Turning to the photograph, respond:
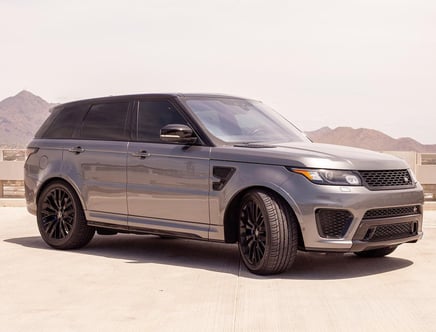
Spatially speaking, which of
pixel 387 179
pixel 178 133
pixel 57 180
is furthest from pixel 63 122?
pixel 387 179

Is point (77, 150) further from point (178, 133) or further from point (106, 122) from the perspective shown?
point (178, 133)

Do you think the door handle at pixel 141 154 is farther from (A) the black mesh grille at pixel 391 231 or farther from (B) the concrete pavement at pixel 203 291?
(A) the black mesh grille at pixel 391 231

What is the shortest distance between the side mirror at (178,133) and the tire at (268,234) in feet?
2.99

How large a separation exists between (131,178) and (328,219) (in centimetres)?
240

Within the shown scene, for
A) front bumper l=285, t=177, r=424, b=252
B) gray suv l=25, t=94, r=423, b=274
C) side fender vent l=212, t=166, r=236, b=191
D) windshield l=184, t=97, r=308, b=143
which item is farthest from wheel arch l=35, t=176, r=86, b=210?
front bumper l=285, t=177, r=424, b=252

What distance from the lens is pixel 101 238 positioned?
11172 millimetres

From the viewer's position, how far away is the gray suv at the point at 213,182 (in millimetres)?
7547

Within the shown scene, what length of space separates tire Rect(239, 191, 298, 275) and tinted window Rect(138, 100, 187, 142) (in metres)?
1.41

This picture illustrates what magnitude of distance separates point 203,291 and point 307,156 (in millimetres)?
1604

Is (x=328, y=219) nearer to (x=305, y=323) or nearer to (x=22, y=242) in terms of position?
(x=305, y=323)

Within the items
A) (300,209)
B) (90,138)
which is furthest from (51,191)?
(300,209)

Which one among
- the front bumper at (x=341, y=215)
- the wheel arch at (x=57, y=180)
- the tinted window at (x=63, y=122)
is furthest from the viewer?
the tinted window at (x=63, y=122)

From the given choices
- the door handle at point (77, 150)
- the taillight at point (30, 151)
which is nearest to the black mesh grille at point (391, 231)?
the door handle at point (77, 150)

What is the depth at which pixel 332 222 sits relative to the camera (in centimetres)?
755
